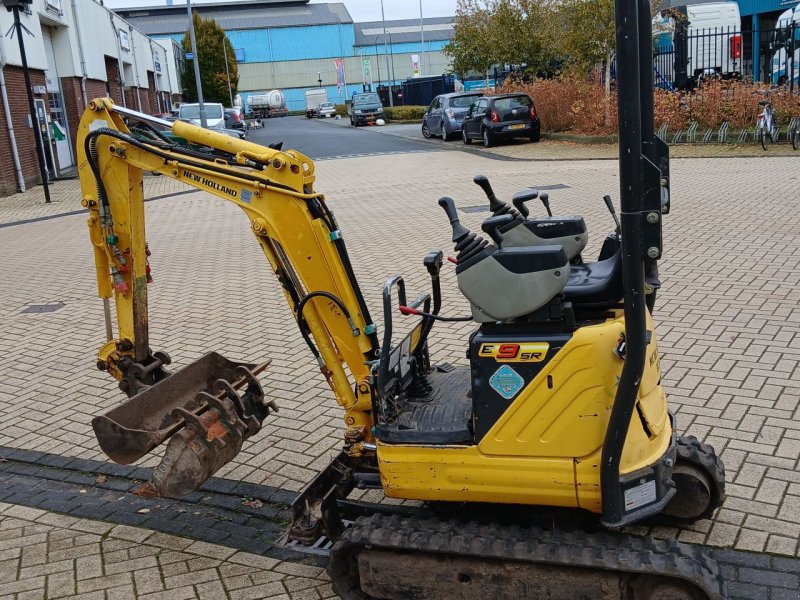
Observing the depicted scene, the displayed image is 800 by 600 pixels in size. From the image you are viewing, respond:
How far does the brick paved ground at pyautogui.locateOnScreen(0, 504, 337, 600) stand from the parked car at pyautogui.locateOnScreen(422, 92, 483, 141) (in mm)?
26398

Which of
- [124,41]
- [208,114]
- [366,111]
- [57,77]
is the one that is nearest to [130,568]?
[57,77]

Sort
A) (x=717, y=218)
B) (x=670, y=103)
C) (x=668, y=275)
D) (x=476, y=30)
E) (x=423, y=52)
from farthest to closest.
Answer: (x=423, y=52), (x=476, y=30), (x=670, y=103), (x=717, y=218), (x=668, y=275)

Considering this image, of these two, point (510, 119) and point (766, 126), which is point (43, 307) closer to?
point (766, 126)

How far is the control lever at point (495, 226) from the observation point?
3611 mm

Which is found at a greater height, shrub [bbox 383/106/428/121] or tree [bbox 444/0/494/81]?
tree [bbox 444/0/494/81]

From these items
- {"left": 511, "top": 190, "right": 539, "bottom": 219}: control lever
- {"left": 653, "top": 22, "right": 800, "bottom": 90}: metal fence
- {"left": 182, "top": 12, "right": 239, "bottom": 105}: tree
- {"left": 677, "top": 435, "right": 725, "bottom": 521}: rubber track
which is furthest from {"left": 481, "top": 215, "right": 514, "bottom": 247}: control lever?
{"left": 182, "top": 12, "right": 239, "bottom": 105}: tree

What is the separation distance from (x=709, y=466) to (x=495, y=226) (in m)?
1.67

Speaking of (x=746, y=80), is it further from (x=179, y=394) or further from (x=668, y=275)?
(x=179, y=394)

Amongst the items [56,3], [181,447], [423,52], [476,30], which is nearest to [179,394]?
[181,447]

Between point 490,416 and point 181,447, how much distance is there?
5.04 ft

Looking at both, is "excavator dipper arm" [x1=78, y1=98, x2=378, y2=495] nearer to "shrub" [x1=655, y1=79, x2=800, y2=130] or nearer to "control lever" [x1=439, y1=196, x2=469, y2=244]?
"control lever" [x1=439, y1=196, x2=469, y2=244]

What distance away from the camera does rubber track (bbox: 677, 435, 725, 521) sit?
415cm

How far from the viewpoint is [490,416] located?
3520 mm

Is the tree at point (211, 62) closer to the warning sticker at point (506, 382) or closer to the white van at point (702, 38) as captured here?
the white van at point (702, 38)
